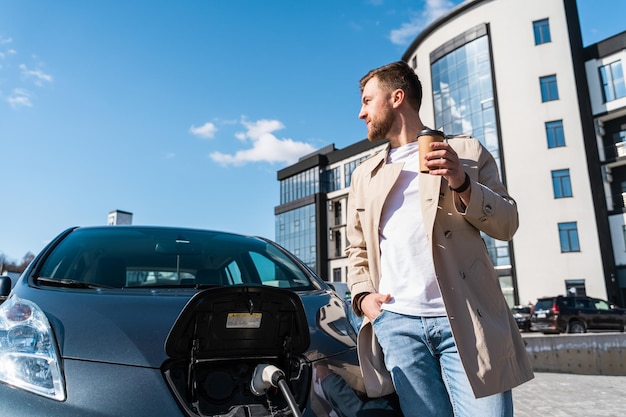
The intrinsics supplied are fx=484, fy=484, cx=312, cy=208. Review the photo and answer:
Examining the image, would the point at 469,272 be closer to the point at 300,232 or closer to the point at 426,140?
the point at 426,140

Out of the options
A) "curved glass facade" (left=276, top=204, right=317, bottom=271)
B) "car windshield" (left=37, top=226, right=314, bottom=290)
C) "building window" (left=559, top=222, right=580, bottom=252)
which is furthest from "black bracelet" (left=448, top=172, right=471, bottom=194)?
"curved glass facade" (left=276, top=204, right=317, bottom=271)

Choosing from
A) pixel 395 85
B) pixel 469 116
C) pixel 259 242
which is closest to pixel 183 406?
pixel 395 85

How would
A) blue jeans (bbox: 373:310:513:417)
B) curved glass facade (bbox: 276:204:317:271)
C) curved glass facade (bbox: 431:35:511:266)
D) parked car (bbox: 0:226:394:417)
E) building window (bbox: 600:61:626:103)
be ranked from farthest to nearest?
curved glass facade (bbox: 276:204:317:271)
curved glass facade (bbox: 431:35:511:266)
building window (bbox: 600:61:626:103)
blue jeans (bbox: 373:310:513:417)
parked car (bbox: 0:226:394:417)

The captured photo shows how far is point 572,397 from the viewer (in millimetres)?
5891

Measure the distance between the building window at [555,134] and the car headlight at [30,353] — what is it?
3139cm

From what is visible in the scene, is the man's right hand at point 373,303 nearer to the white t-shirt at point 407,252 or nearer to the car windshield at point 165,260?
the white t-shirt at point 407,252

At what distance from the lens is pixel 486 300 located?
1637mm

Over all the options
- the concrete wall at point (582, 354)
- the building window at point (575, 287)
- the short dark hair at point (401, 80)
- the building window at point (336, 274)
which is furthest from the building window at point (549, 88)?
the short dark hair at point (401, 80)

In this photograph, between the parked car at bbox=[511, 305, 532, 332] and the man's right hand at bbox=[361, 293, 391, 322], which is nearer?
the man's right hand at bbox=[361, 293, 391, 322]

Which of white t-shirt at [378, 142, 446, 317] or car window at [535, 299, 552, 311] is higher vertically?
white t-shirt at [378, 142, 446, 317]

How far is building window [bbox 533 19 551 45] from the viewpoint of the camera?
3002 cm

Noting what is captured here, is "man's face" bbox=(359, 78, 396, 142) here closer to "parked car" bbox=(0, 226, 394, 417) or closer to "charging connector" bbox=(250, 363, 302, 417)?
"parked car" bbox=(0, 226, 394, 417)

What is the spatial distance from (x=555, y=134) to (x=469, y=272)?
31.2m

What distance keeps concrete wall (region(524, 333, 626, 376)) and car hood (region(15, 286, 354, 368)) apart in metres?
7.53
